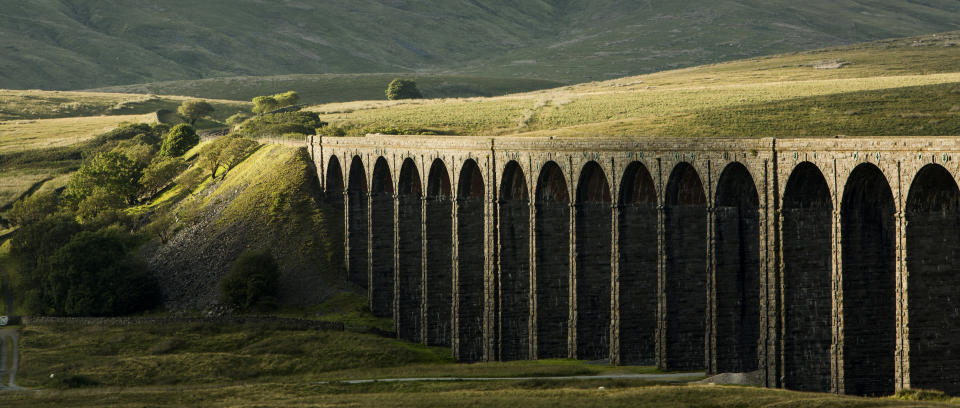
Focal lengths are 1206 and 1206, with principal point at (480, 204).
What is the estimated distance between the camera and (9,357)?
81.7 metres

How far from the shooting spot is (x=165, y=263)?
107 m

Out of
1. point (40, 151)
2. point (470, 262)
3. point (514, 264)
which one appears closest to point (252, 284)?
point (470, 262)

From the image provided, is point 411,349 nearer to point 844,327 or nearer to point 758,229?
point 758,229

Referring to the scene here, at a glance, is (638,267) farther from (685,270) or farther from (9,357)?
(9,357)

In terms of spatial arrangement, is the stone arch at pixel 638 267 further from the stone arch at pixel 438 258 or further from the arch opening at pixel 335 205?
the arch opening at pixel 335 205

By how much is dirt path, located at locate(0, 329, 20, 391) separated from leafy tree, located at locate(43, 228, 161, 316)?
267 inches

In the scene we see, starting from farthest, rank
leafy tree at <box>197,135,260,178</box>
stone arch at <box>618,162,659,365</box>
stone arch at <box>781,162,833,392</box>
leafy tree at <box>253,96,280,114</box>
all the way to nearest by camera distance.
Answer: leafy tree at <box>253,96,280,114</box>
leafy tree at <box>197,135,260,178</box>
stone arch at <box>618,162,659,365</box>
stone arch at <box>781,162,833,392</box>

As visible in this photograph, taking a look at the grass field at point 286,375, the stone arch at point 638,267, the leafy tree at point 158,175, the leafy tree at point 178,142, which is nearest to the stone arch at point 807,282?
the grass field at point 286,375

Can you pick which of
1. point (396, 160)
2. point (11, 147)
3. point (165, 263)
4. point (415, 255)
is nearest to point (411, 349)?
point (415, 255)

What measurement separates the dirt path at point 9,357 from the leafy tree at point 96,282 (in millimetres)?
6793

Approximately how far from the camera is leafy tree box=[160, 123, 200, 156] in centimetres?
15025

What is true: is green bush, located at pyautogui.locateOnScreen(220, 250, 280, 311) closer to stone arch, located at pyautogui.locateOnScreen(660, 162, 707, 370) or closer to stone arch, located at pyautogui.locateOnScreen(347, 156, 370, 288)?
stone arch, located at pyautogui.locateOnScreen(347, 156, 370, 288)

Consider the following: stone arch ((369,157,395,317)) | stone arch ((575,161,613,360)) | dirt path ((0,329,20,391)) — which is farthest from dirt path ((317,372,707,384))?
stone arch ((369,157,395,317))

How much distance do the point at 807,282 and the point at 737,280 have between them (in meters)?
5.39
